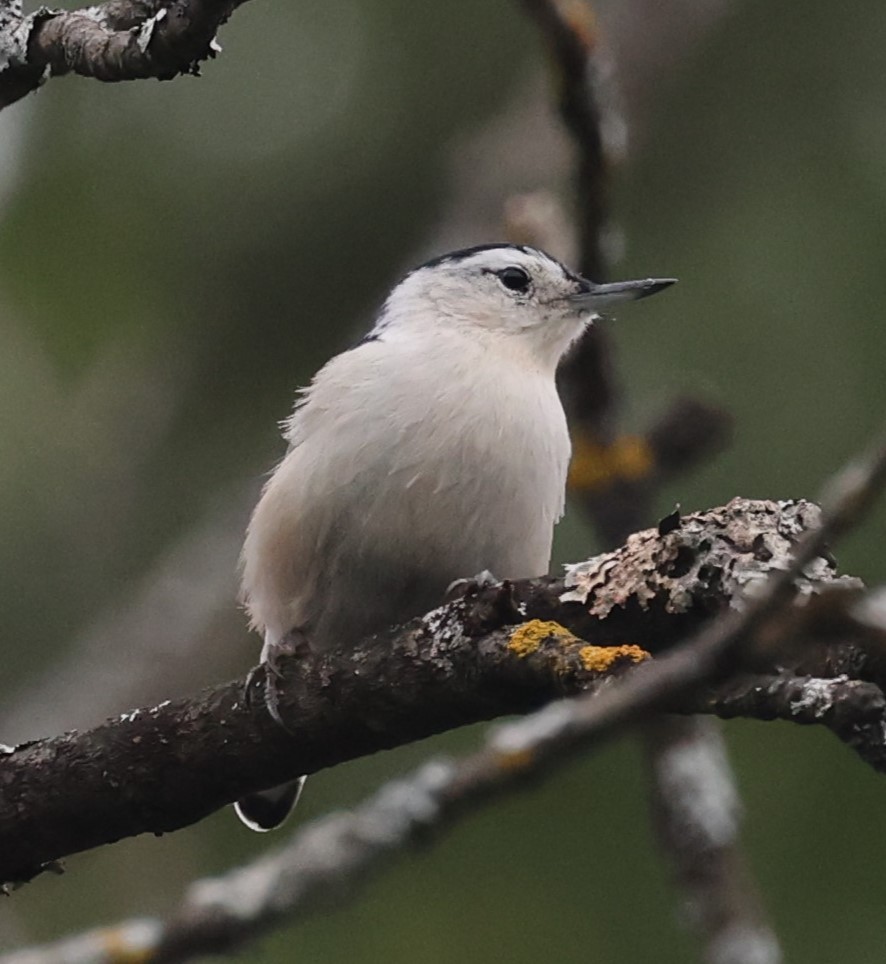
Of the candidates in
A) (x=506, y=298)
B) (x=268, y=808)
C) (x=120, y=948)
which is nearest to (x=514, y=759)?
(x=120, y=948)

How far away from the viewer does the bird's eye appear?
425 centimetres

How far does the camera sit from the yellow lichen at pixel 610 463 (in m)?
4.36

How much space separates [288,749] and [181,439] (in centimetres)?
364

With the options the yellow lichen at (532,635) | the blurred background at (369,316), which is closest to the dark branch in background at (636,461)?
the blurred background at (369,316)

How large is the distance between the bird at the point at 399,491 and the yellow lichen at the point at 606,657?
4.01 ft

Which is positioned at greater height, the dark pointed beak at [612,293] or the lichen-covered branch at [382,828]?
the lichen-covered branch at [382,828]

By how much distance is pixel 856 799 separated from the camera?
3979 millimetres

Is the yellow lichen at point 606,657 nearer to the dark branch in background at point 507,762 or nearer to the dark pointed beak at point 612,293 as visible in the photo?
the dark branch in background at point 507,762

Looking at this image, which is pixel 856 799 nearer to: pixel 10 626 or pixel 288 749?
pixel 288 749

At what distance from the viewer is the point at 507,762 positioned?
1397 millimetres

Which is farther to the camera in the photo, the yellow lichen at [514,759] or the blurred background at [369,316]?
the blurred background at [369,316]

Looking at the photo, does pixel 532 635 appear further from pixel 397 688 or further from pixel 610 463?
pixel 610 463

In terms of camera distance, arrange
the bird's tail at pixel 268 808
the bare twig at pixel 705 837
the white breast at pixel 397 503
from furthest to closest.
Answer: the bird's tail at pixel 268 808 → the white breast at pixel 397 503 → the bare twig at pixel 705 837

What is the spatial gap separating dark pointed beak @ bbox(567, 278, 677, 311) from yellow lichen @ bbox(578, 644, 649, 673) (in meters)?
2.31
